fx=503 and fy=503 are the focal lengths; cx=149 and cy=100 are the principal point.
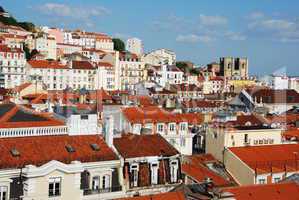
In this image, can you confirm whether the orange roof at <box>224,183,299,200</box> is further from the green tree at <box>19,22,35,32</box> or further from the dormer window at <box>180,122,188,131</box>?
the green tree at <box>19,22,35,32</box>

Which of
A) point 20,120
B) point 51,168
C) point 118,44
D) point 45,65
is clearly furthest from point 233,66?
point 51,168

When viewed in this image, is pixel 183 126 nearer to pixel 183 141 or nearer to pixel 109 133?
pixel 183 141

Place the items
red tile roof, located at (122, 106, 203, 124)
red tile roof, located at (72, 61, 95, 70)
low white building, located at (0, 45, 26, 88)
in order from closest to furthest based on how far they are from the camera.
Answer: red tile roof, located at (122, 106, 203, 124)
low white building, located at (0, 45, 26, 88)
red tile roof, located at (72, 61, 95, 70)

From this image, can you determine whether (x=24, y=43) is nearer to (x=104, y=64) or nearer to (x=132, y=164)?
(x=104, y=64)

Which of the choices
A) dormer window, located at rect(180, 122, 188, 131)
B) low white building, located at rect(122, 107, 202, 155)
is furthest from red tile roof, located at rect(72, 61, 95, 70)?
dormer window, located at rect(180, 122, 188, 131)

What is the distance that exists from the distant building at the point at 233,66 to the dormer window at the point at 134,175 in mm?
158176

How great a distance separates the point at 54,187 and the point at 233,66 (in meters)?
168

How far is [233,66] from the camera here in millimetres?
185250

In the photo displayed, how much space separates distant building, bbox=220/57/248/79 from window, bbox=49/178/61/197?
162 meters

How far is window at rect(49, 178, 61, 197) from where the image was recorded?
21.5m

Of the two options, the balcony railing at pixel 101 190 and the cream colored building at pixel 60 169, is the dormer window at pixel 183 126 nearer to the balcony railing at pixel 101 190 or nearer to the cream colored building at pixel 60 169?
the cream colored building at pixel 60 169

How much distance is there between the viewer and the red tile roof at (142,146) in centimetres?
2553

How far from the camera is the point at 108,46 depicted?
169 meters

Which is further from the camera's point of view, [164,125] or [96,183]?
[164,125]
